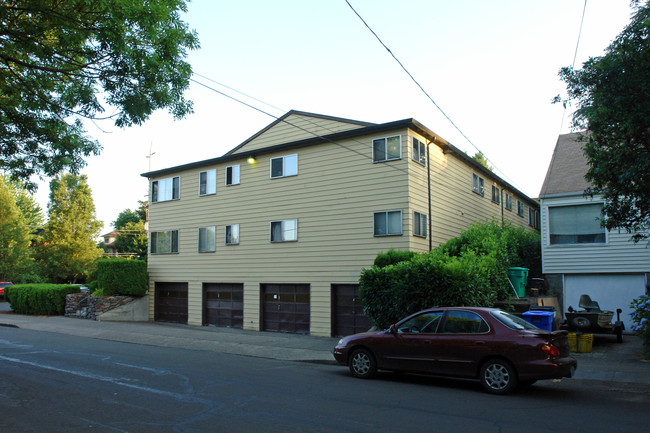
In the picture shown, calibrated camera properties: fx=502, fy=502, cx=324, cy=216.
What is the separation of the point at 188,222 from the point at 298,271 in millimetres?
7347

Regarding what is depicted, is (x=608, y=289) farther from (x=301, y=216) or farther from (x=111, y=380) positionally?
(x=111, y=380)

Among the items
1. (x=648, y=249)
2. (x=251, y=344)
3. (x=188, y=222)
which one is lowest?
(x=251, y=344)

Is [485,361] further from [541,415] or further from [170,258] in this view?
[170,258]

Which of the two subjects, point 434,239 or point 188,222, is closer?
point 434,239

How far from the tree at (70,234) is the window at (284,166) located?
29512mm

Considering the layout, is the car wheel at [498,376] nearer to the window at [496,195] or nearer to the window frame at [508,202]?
the window at [496,195]

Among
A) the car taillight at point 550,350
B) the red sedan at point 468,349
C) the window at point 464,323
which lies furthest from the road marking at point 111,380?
the car taillight at point 550,350

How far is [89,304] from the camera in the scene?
2459cm

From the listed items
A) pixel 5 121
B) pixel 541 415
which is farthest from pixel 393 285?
pixel 5 121

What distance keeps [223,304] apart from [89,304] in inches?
276

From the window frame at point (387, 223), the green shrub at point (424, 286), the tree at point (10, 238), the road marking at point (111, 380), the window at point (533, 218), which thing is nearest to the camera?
the road marking at point (111, 380)

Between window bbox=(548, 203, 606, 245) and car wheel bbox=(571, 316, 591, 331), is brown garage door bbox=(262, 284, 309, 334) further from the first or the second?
window bbox=(548, 203, 606, 245)

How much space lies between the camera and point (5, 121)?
10492 millimetres

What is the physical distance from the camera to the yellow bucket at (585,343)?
13047 millimetres
